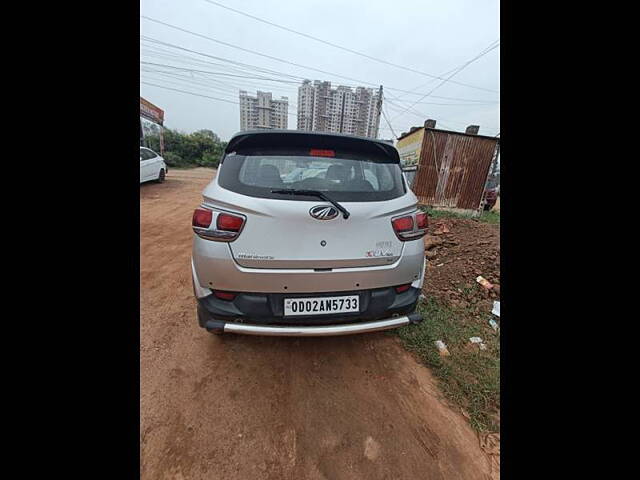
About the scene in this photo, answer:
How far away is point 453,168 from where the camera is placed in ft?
27.4

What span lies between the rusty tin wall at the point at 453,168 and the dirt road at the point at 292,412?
25.3ft

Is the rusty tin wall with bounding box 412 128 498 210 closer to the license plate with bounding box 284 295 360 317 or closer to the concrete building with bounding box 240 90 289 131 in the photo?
the license plate with bounding box 284 295 360 317

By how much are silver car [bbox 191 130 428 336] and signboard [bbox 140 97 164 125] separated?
16493 mm

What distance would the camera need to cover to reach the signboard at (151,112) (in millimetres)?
13680

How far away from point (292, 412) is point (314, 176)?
1513 millimetres

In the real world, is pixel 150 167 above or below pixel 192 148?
below

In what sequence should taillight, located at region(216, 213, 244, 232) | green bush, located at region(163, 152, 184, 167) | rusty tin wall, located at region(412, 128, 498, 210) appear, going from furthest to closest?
1. green bush, located at region(163, 152, 184, 167)
2. rusty tin wall, located at region(412, 128, 498, 210)
3. taillight, located at region(216, 213, 244, 232)

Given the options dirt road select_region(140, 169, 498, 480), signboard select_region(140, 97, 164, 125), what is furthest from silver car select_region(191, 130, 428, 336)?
signboard select_region(140, 97, 164, 125)

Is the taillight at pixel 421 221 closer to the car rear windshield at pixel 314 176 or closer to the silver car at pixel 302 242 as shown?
the silver car at pixel 302 242

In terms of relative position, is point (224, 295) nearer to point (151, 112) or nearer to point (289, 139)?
point (289, 139)

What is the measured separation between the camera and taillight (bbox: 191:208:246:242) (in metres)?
1.41

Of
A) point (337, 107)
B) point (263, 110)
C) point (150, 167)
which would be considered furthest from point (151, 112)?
point (337, 107)

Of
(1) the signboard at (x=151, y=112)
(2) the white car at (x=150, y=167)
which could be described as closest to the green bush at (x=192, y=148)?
(1) the signboard at (x=151, y=112)
